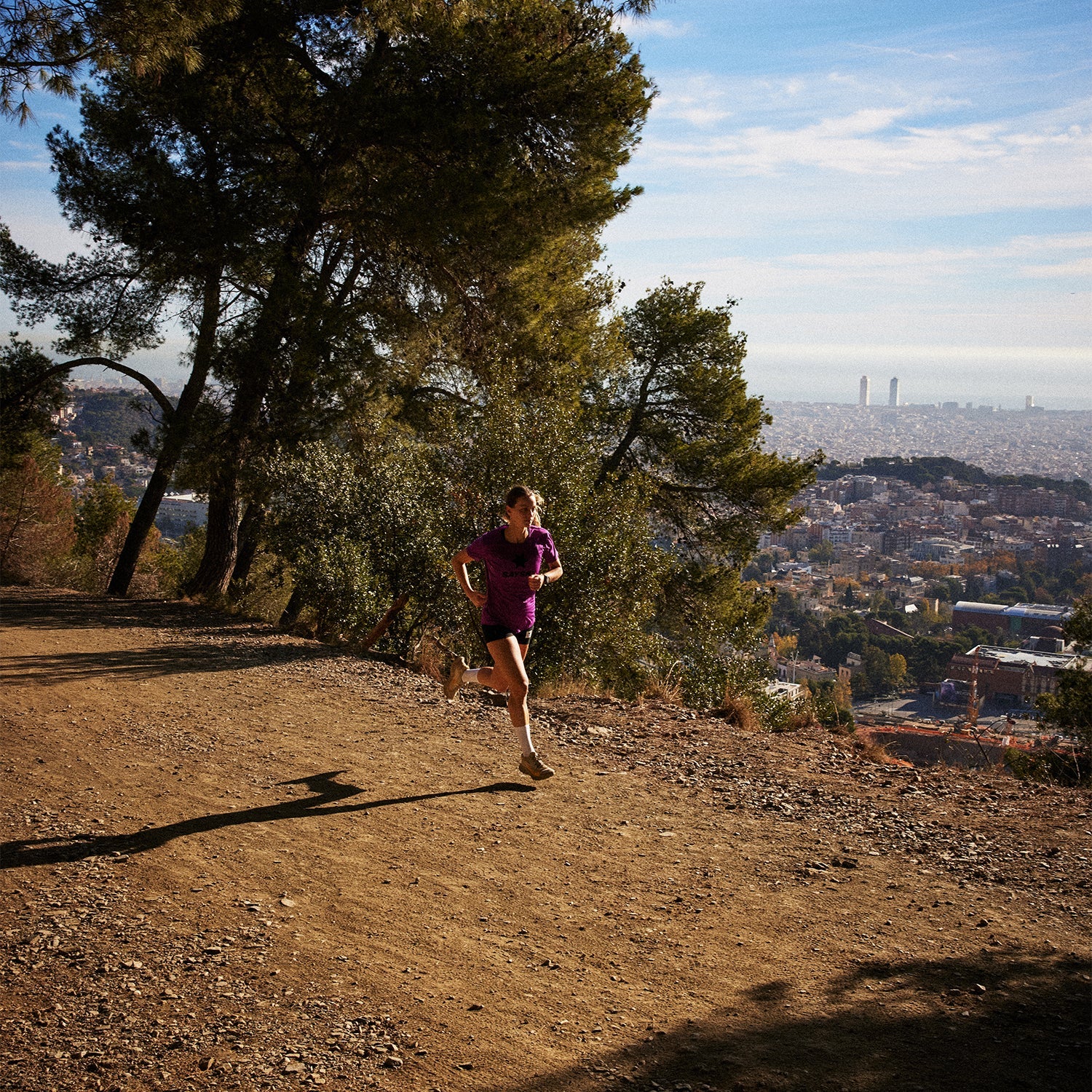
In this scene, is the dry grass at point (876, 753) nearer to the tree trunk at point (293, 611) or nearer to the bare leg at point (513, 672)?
the bare leg at point (513, 672)

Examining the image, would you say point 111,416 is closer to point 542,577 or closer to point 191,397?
point 191,397

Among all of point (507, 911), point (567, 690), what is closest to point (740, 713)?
point (567, 690)

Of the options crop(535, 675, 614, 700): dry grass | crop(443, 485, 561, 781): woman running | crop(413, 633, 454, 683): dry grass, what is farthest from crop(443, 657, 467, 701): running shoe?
crop(535, 675, 614, 700): dry grass

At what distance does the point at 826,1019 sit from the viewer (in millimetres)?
3916

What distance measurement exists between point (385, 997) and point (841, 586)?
48138mm

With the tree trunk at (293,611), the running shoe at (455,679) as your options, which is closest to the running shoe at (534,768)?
the running shoe at (455,679)

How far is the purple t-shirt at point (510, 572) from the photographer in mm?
6797

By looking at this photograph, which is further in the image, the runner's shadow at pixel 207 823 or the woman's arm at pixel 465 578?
the woman's arm at pixel 465 578

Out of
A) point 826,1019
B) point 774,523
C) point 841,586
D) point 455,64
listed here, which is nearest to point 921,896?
point 826,1019

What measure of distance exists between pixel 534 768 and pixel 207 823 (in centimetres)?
228

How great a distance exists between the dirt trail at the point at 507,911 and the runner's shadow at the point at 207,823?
25 mm

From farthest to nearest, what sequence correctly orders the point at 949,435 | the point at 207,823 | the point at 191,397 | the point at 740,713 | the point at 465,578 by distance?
1. the point at 949,435
2. the point at 191,397
3. the point at 740,713
4. the point at 465,578
5. the point at 207,823

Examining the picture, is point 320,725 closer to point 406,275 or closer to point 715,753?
point 715,753

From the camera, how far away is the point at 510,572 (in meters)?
6.79
